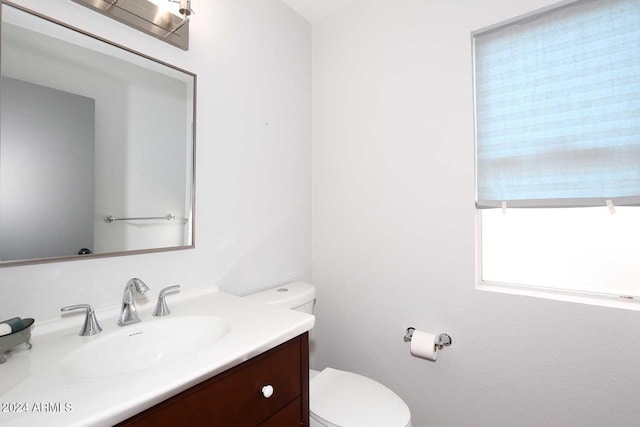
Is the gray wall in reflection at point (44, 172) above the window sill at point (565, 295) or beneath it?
above

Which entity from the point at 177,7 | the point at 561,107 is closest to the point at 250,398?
the point at 177,7

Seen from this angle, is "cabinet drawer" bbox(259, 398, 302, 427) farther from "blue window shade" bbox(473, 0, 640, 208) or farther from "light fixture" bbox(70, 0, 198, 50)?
"light fixture" bbox(70, 0, 198, 50)

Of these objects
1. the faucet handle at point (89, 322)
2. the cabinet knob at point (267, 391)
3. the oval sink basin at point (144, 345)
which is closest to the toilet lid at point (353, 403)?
the cabinet knob at point (267, 391)

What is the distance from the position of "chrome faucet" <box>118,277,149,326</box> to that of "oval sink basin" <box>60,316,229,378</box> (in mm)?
34

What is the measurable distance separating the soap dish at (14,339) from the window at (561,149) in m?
1.67

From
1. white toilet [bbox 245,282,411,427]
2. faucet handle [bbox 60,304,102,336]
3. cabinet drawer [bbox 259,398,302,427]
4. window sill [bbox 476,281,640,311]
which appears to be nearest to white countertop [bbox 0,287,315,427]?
faucet handle [bbox 60,304,102,336]

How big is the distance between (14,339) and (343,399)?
114 centimetres

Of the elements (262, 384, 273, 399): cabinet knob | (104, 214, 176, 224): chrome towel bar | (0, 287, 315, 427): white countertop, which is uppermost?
(104, 214, 176, 224): chrome towel bar

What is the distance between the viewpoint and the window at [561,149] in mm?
1134

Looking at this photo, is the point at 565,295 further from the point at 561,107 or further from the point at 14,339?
the point at 14,339

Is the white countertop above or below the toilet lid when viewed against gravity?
above

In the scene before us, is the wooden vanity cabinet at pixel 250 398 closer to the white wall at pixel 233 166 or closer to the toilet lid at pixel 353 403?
the toilet lid at pixel 353 403

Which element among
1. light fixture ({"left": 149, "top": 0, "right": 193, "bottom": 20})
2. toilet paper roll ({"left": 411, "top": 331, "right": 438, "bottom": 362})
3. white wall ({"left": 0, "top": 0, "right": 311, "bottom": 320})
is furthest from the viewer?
toilet paper roll ({"left": 411, "top": 331, "right": 438, "bottom": 362})

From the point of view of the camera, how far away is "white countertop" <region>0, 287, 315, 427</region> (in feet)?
1.77
